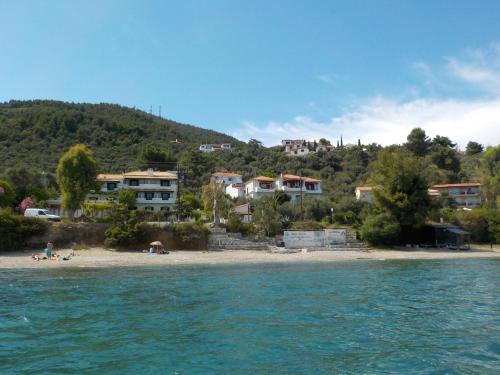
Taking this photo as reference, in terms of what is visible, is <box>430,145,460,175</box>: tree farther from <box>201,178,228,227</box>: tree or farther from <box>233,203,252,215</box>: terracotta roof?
<box>201,178,228,227</box>: tree

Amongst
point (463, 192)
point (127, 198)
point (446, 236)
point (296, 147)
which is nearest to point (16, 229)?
point (127, 198)

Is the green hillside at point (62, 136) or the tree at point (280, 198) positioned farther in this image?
the green hillside at point (62, 136)

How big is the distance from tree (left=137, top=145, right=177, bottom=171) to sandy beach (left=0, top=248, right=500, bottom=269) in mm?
49686

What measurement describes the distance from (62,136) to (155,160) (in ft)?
115

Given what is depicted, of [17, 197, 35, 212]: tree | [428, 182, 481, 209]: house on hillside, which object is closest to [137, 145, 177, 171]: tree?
[17, 197, 35, 212]: tree

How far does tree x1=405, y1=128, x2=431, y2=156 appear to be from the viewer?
12038 cm

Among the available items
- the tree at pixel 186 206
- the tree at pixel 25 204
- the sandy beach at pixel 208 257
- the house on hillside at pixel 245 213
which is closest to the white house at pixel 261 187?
the house on hillside at pixel 245 213

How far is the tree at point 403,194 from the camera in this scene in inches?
2338

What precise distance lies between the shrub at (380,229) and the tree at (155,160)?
5246cm

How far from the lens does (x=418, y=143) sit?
120312 mm

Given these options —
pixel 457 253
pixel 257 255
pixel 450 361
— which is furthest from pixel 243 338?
pixel 457 253

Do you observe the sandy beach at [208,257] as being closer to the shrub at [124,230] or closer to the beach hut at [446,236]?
the shrub at [124,230]

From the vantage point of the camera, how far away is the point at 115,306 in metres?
21.3

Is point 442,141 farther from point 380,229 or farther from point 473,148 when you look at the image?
point 380,229
